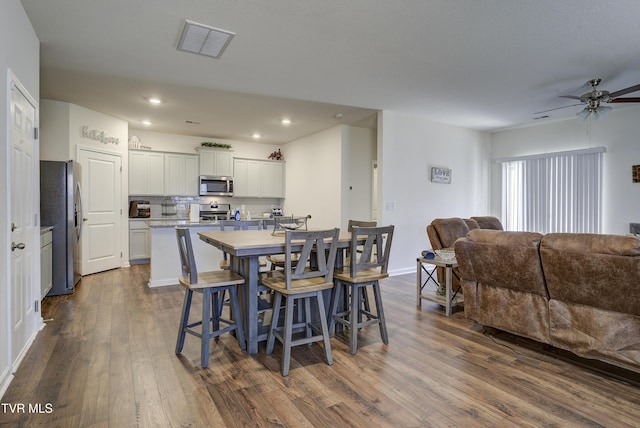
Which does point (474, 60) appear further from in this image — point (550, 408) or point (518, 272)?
point (550, 408)

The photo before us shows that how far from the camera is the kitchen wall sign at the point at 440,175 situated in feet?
19.8

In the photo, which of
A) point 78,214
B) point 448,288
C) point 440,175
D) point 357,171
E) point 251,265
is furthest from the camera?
point 357,171

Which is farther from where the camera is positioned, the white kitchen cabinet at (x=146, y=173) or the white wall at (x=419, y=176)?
the white kitchen cabinet at (x=146, y=173)

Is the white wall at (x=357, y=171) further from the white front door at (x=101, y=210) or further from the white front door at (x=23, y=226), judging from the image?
the white front door at (x=23, y=226)

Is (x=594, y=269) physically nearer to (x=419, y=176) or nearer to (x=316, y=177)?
(x=419, y=176)

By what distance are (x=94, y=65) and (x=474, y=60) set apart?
395 centimetres

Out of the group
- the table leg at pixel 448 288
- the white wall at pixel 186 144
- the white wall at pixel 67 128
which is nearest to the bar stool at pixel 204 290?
the table leg at pixel 448 288

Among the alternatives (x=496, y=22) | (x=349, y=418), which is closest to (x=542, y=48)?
(x=496, y=22)

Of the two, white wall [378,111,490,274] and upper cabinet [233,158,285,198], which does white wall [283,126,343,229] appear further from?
white wall [378,111,490,274]

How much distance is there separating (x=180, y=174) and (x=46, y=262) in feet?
10.6

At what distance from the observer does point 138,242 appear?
646 centimetres

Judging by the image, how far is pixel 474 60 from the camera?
3.42 m

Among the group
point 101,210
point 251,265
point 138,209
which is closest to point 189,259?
point 251,265

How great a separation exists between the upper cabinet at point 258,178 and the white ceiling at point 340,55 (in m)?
2.21
